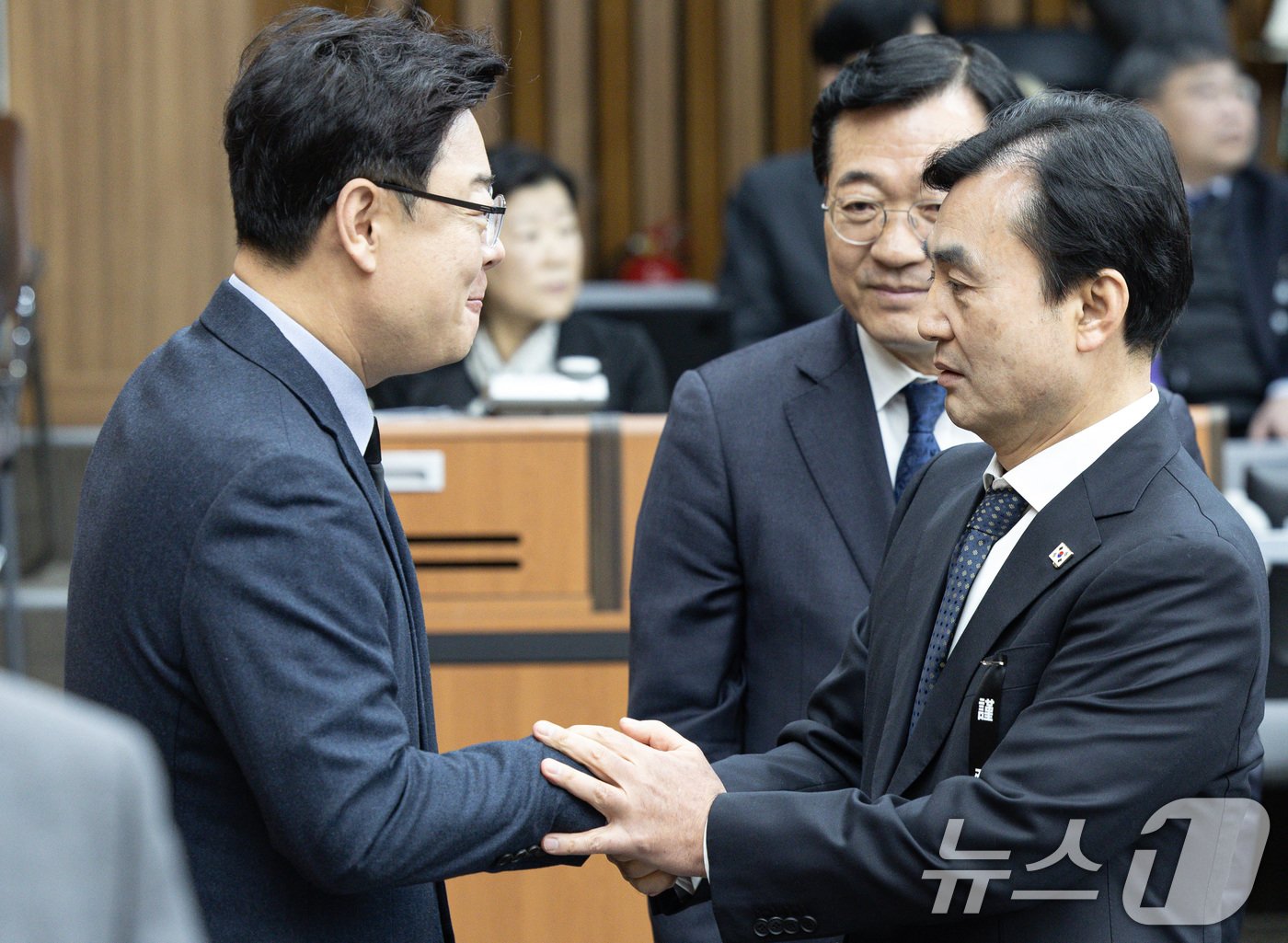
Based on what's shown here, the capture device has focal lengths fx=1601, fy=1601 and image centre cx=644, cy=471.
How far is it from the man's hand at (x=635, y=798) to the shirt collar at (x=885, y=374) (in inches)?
21.6

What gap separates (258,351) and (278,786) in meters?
0.40

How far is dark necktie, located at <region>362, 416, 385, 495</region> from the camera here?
1597mm

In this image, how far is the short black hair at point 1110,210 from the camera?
1489 millimetres

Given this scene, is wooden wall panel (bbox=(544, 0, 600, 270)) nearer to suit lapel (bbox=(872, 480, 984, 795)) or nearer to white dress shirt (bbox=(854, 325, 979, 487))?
white dress shirt (bbox=(854, 325, 979, 487))

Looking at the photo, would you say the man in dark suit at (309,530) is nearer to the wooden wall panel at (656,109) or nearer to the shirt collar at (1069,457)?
the shirt collar at (1069,457)

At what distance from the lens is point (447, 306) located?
1.58 meters

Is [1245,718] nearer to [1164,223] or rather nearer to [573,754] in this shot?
[1164,223]

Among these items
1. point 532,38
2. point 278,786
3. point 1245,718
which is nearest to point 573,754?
point 278,786

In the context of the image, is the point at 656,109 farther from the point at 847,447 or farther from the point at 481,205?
the point at 481,205

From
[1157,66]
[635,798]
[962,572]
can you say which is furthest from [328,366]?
[1157,66]

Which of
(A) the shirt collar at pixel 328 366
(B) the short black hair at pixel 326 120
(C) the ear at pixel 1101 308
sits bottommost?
(A) the shirt collar at pixel 328 366

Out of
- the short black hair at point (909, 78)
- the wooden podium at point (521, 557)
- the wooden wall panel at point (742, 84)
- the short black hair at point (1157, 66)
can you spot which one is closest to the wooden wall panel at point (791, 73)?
the wooden wall panel at point (742, 84)

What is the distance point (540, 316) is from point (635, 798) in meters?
2.46

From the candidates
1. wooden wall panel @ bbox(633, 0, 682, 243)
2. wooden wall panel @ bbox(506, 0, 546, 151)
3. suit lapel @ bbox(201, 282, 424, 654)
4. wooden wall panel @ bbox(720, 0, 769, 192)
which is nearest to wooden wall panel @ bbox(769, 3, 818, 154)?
wooden wall panel @ bbox(720, 0, 769, 192)
